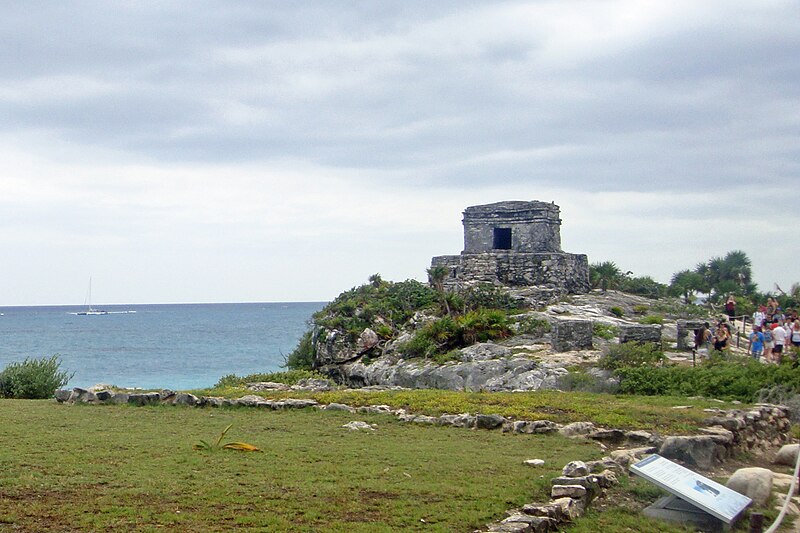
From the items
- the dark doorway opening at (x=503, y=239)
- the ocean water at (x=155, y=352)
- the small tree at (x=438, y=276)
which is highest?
the dark doorway opening at (x=503, y=239)

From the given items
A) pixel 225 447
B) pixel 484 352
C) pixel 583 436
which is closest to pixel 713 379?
pixel 583 436

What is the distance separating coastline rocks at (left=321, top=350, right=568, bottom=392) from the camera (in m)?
22.2

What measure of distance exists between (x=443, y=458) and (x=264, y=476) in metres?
2.84

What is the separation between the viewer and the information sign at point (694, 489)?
923cm

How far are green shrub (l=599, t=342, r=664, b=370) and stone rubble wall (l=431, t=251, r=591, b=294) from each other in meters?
10.8

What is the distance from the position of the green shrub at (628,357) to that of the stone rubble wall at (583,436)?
4511 mm

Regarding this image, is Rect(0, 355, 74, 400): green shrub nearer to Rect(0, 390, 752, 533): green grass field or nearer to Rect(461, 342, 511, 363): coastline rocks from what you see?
Rect(0, 390, 752, 533): green grass field

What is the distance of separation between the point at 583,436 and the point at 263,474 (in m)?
6.00

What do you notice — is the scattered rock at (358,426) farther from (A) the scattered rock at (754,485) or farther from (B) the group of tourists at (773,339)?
(B) the group of tourists at (773,339)

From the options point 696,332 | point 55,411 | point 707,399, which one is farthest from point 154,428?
point 696,332

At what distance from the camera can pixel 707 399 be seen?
18.3 meters

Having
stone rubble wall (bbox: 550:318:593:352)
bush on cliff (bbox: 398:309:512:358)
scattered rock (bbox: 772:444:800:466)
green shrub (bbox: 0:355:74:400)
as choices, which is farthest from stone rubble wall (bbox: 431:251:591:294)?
scattered rock (bbox: 772:444:800:466)

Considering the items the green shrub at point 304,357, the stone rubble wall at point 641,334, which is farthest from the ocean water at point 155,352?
the stone rubble wall at point 641,334

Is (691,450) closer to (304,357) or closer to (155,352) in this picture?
(304,357)
